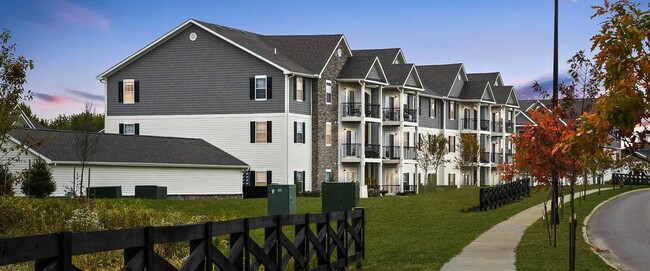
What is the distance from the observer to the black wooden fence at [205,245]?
9422 mm

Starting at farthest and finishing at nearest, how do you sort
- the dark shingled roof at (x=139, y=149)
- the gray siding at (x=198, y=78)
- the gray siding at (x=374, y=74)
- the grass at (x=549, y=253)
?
1. the gray siding at (x=374, y=74)
2. the gray siding at (x=198, y=78)
3. the dark shingled roof at (x=139, y=149)
4. the grass at (x=549, y=253)

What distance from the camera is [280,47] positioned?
7038 cm

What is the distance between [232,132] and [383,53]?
18229 mm

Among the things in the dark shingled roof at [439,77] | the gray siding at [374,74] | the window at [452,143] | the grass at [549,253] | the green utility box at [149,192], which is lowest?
the grass at [549,253]

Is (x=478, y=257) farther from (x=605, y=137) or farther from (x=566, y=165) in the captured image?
(x=605, y=137)

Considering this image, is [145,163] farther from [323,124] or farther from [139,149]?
[323,124]

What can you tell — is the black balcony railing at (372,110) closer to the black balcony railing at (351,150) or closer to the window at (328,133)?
the black balcony railing at (351,150)

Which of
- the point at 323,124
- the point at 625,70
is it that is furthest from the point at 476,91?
the point at 625,70

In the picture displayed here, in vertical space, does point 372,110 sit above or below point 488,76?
below

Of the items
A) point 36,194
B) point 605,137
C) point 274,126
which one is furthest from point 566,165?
point 274,126

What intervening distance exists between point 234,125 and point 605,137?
54.5 m

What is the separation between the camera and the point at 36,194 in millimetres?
48750

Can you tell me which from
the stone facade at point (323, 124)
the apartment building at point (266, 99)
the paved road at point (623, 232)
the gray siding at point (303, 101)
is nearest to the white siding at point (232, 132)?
the apartment building at point (266, 99)

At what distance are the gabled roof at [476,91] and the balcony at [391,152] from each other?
16.4 m
